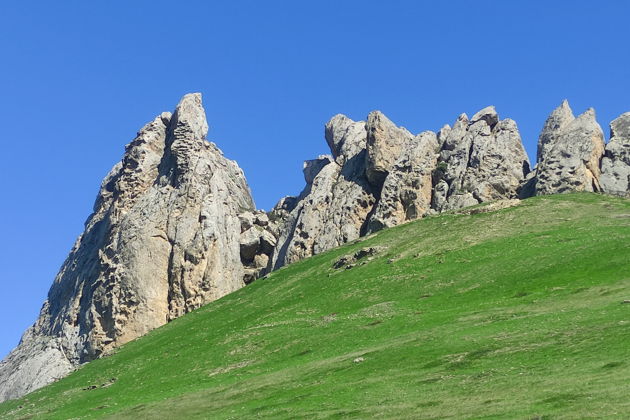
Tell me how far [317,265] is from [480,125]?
47688 millimetres

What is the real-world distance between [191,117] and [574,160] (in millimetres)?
77210

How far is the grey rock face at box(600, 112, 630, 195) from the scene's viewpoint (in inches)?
4633

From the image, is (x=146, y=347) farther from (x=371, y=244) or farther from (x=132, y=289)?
(x=371, y=244)

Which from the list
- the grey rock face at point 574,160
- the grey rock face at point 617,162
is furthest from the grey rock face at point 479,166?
the grey rock face at point 617,162

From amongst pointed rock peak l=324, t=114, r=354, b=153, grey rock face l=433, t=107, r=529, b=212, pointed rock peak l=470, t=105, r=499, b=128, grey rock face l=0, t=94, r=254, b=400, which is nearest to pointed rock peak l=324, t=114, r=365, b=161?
pointed rock peak l=324, t=114, r=354, b=153

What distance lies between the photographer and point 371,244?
115 meters

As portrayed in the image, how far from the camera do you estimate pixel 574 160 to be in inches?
4675

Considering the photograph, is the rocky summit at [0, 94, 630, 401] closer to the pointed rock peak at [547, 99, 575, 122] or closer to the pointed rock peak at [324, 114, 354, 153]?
the pointed rock peak at [547, 99, 575, 122]

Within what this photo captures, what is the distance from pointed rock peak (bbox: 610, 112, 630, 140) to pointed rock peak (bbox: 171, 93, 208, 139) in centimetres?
8040

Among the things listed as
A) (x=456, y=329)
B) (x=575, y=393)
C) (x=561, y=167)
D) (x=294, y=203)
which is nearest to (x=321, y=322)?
(x=456, y=329)

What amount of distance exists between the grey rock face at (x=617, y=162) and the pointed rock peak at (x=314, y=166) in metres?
68.5

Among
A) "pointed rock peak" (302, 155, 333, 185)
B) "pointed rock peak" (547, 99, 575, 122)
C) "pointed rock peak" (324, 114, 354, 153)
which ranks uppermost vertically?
"pointed rock peak" (324, 114, 354, 153)

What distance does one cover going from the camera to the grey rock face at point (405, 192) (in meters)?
130

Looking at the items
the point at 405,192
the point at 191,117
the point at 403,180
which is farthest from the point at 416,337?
the point at 191,117
